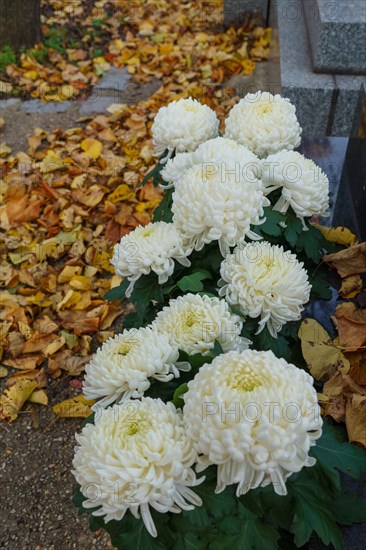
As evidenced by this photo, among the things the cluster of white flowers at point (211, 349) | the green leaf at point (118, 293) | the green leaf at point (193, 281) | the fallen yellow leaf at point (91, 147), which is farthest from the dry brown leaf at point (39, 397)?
the fallen yellow leaf at point (91, 147)

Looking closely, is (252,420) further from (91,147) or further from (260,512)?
(91,147)

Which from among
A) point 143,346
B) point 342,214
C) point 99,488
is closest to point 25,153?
point 342,214

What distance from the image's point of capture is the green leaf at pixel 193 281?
70.4 inches

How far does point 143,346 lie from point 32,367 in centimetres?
162

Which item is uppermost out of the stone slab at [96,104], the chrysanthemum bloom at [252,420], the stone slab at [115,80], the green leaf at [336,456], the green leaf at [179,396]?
the chrysanthemum bloom at [252,420]

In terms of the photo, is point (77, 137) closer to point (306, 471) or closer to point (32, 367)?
point (32, 367)

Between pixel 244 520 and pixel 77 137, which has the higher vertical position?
pixel 244 520

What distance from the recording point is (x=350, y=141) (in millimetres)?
2777

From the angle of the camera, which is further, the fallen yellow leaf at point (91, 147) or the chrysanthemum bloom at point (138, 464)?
the fallen yellow leaf at point (91, 147)

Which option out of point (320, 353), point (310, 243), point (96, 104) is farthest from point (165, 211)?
point (96, 104)

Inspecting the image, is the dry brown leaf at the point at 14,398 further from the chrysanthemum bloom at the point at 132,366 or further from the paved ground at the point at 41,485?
the chrysanthemum bloom at the point at 132,366

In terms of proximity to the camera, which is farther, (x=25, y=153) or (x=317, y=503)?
(x=25, y=153)

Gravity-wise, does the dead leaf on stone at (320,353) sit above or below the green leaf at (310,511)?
below

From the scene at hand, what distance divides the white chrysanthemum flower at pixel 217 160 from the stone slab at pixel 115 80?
3396 millimetres
